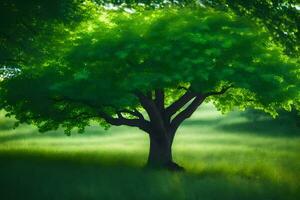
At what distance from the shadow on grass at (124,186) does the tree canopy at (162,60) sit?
125 inches

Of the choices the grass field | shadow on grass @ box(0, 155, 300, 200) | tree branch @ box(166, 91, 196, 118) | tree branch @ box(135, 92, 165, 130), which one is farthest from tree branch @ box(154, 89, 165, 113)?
shadow on grass @ box(0, 155, 300, 200)

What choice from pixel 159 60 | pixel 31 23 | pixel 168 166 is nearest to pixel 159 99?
pixel 168 166

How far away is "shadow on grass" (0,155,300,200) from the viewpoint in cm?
→ 1301

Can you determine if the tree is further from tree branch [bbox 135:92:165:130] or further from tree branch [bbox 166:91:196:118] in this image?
tree branch [bbox 166:91:196:118]

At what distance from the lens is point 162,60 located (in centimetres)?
1650

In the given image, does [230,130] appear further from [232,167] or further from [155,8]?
[155,8]

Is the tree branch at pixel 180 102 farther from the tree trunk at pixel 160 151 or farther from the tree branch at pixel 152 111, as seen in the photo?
the tree trunk at pixel 160 151

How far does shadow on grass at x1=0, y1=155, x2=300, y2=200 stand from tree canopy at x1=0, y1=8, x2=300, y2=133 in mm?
3174

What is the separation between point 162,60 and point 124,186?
16.9 feet

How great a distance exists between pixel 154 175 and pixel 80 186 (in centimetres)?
367

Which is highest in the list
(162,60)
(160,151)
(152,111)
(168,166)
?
(162,60)

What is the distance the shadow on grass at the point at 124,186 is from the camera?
13008mm

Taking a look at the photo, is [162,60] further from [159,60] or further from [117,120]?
[117,120]

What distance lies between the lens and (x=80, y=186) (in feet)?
46.1
